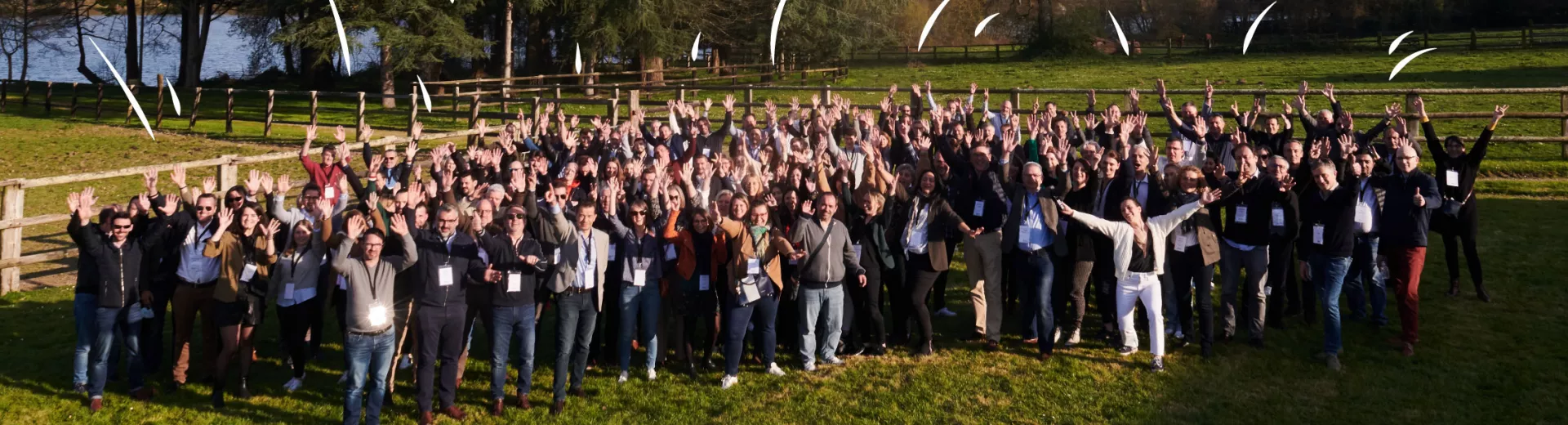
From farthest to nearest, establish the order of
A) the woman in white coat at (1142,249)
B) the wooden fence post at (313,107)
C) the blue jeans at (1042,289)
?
the wooden fence post at (313,107)
the blue jeans at (1042,289)
the woman in white coat at (1142,249)

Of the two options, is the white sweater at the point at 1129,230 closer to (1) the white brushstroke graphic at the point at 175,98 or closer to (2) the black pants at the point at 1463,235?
(2) the black pants at the point at 1463,235

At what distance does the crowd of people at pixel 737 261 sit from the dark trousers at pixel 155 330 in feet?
0.05

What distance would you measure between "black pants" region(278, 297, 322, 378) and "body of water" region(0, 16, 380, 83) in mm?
32582

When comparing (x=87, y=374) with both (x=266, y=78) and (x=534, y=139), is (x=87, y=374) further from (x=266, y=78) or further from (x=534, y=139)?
(x=266, y=78)

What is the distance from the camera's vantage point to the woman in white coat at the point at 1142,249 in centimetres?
779

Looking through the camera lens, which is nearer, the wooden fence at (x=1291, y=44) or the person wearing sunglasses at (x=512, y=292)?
the person wearing sunglasses at (x=512, y=292)

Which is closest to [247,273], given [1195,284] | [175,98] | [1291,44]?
[1195,284]

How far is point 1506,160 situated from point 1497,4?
36.5 meters

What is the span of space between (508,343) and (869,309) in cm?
269

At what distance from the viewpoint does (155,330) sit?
7.84 meters

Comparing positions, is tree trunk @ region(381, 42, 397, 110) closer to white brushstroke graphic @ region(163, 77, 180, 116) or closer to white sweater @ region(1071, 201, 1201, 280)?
white brushstroke graphic @ region(163, 77, 180, 116)

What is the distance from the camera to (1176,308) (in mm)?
8516

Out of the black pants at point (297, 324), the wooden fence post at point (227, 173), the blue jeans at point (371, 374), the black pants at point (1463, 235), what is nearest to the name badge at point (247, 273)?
the black pants at point (297, 324)

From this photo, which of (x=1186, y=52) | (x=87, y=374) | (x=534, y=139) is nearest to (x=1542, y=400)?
(x=87, y=374)
